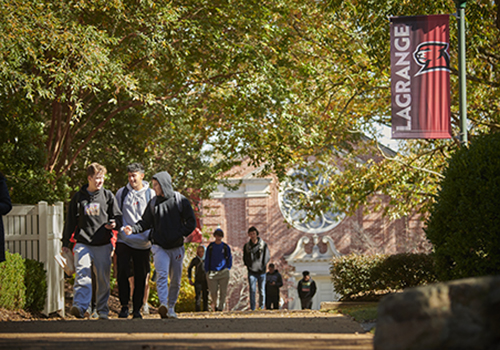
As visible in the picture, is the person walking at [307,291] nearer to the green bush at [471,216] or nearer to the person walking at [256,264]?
the person walking at [256,264]

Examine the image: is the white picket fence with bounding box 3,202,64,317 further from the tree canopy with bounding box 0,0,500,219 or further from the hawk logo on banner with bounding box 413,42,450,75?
the hawk logo on banner with bounding box 413,42,450,75

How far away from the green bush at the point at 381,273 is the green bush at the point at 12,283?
17.5ft

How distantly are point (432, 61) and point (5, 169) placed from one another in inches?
390

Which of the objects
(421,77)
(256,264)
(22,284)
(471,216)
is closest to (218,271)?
(256,264)

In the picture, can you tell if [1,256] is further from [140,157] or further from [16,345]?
[140,157]

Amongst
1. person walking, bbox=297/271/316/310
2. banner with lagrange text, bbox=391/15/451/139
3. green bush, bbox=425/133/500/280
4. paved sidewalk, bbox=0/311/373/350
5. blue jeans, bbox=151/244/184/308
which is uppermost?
banner with lagrange text, bbox=391/15/451/139

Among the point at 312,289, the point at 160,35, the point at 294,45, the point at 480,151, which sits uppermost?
the point at 294,45

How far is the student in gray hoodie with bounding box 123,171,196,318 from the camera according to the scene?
288 inches

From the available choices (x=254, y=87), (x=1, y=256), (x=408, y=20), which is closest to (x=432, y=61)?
(x=408, y=20)

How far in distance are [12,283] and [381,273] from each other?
6.09 m

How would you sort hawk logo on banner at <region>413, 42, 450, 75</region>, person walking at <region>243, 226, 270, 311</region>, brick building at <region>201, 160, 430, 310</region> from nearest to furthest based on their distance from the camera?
hawk logo on banner at <region>413, 42, 450, 75</region> < person walking at <region>243, 226, 270, 311</region> < brick building at <region>201, 160, 430, 310</region>

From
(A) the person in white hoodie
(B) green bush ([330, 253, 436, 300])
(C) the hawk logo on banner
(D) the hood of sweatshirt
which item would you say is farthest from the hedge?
(C) the hawk logo on banner

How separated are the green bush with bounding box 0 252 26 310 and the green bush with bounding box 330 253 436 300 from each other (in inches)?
210

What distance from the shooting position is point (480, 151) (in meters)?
5.84
